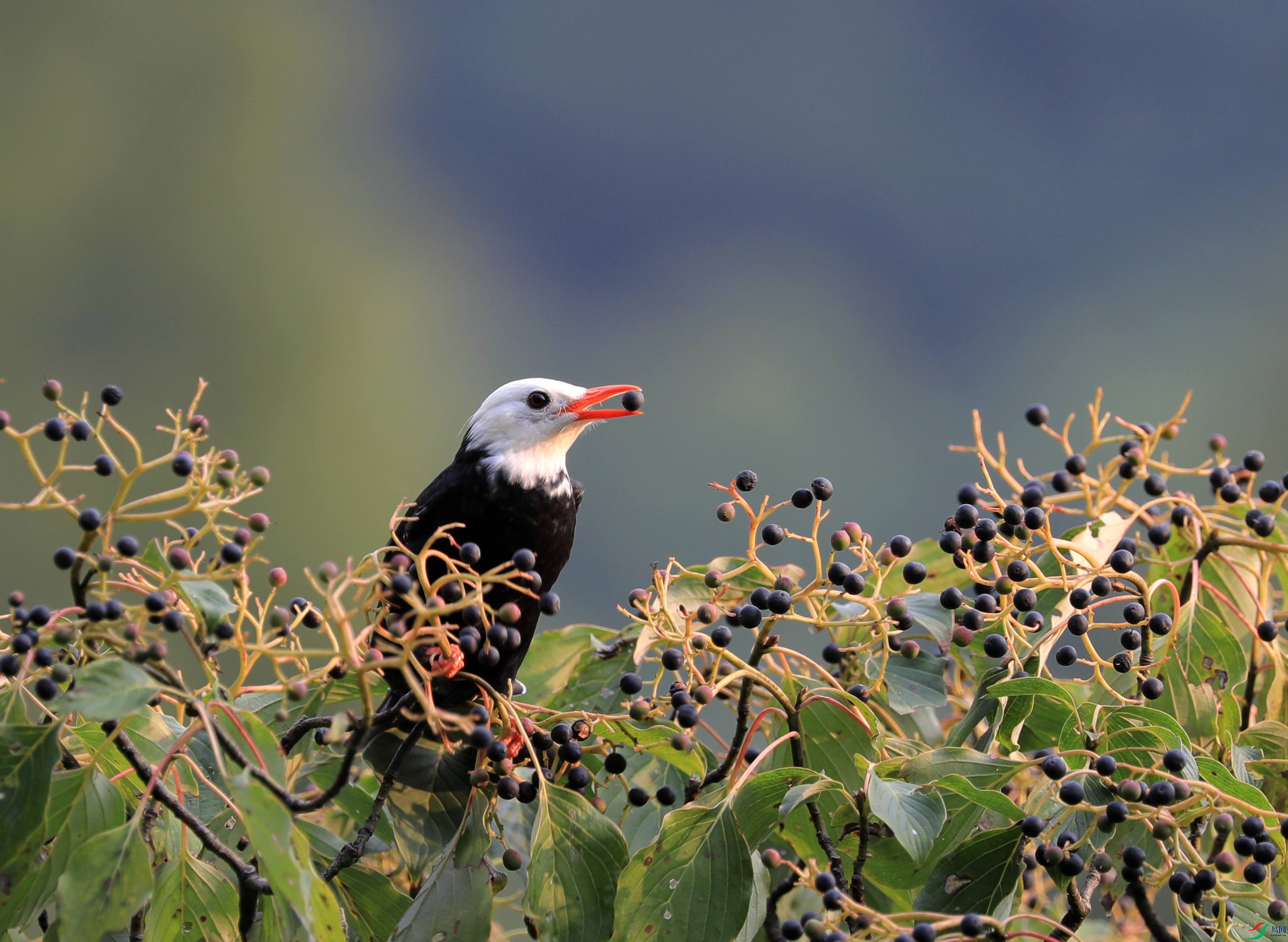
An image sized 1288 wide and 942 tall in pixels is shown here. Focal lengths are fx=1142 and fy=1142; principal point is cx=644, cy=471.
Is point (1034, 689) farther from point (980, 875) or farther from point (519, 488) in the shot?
point (519, 488)

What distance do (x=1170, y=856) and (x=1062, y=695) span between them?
270mm

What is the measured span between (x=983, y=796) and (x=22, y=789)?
1268 mm

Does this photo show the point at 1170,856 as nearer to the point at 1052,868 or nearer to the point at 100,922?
the point at 1052,868

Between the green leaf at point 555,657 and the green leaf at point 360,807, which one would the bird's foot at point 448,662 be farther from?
the green leaf at point 555,657

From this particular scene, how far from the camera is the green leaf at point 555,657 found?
252cm

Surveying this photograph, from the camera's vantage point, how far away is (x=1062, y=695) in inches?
64.2

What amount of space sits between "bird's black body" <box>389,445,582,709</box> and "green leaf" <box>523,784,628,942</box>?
1082 mm

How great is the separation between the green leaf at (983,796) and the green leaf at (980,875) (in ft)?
0.26

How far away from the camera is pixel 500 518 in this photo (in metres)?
3.03

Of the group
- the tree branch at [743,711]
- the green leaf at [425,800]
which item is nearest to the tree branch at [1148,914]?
the tree branch at [743,711]

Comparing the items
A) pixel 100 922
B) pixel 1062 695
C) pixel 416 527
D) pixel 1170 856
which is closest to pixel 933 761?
pixel 1062 695

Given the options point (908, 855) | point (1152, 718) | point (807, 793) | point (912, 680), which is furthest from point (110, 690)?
point (1152, 718)

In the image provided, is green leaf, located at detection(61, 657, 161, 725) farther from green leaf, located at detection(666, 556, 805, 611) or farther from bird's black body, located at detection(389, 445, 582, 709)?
bird's black body, located at detection(389, 445, 582, 709)

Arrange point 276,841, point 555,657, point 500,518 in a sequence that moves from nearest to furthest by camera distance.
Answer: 1. point 276,841
2. point 555,657
3. point 500,518
